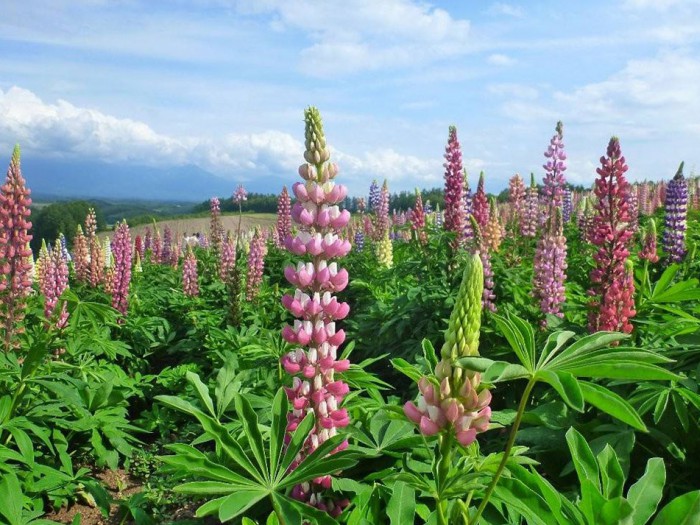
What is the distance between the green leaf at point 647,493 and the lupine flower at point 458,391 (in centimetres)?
41

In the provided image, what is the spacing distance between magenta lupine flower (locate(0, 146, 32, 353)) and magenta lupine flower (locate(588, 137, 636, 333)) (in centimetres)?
461

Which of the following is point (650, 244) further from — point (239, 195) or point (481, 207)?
point (239, 195)

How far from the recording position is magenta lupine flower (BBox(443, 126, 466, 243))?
595cm

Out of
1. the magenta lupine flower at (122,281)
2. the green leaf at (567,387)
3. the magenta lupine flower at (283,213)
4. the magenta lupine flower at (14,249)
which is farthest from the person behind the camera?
the magenta lupine flower at (283,213)

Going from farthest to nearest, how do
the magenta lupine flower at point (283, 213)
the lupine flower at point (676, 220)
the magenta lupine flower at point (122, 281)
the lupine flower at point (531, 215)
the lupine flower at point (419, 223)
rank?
the magenta lupine flower at point (283, 213) → the lupine flower at point (531, 215) → the magenta lupine flower at point (122, 281) → the lupine flower at point (419, 223) → the lupine flower at point (676, 220)

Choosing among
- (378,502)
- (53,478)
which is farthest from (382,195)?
(378,502)

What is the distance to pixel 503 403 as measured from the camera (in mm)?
4109

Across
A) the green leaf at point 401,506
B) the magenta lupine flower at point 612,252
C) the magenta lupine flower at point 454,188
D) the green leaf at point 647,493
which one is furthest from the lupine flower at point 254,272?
the green leaf at point 647,493

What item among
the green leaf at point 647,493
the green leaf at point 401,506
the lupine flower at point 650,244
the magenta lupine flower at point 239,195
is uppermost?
the magenta lupine flower at point 239,195

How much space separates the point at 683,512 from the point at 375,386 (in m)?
1.74

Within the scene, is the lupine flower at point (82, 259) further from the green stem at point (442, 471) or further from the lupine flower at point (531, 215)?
the green stem at point (442, 471)

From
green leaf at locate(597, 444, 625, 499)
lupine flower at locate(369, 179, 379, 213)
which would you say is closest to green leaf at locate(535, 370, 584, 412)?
green leaf at locate(597, 444, 625, 499)

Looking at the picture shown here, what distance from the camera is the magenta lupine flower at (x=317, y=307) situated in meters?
2.15

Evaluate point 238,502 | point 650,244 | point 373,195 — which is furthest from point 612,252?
point 373,195
